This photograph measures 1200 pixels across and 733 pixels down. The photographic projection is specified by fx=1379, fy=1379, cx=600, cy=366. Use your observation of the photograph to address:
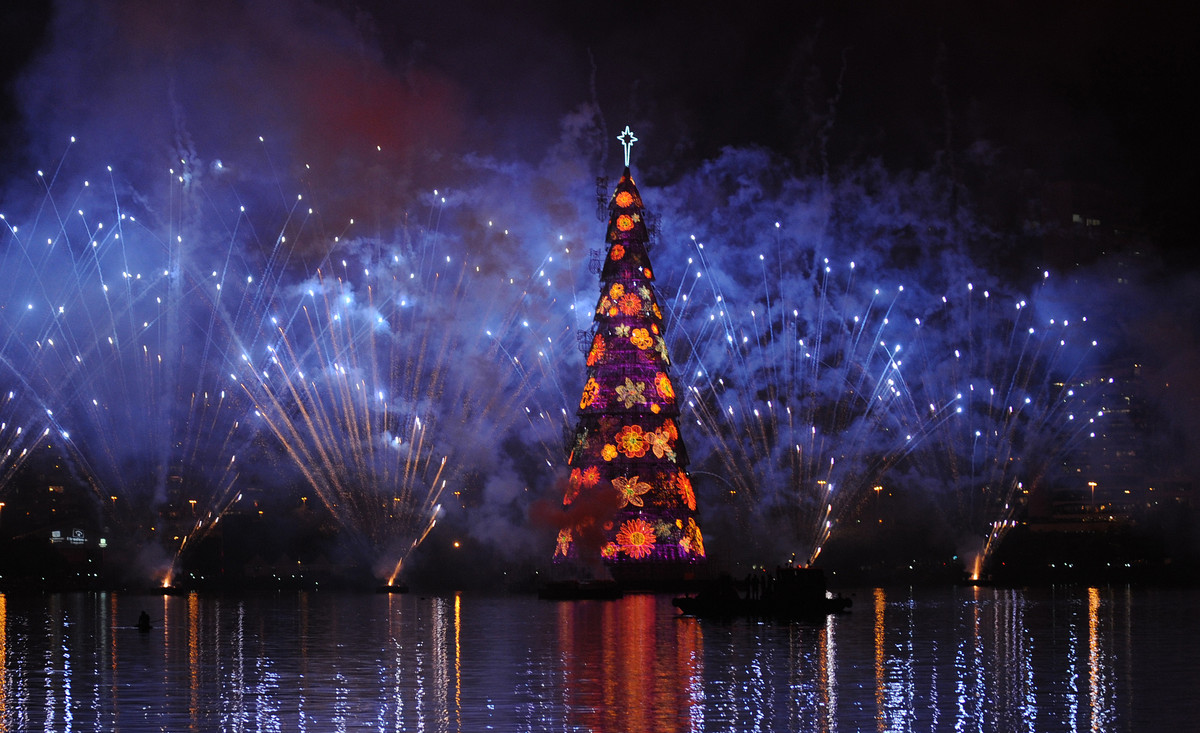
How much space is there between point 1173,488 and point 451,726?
385 feet

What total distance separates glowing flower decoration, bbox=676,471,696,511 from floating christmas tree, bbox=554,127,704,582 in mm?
55

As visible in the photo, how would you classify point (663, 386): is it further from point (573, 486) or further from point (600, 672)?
point (600, 672)

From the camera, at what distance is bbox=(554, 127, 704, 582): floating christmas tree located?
246 ft

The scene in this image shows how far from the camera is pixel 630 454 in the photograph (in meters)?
75.1

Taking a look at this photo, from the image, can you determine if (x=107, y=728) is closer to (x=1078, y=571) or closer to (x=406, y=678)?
(x=406, y=678)

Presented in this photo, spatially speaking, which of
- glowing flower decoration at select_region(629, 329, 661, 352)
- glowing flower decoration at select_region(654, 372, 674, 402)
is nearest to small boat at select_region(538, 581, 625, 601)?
glowing flower decoration at select_region(654, 372, 674, 402)

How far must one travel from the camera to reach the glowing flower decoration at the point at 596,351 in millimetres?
77250

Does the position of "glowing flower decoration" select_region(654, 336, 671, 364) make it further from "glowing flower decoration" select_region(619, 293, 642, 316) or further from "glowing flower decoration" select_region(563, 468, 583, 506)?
"glowing flower decoration" select_region(563, 468, 583, 506)

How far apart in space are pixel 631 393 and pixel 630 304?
521 centimetres

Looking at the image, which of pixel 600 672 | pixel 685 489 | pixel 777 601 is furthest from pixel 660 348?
pixel 600 672

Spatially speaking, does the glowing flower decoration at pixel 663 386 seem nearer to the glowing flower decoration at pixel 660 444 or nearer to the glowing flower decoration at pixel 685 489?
the glowing flower decoration at pixel 660 444

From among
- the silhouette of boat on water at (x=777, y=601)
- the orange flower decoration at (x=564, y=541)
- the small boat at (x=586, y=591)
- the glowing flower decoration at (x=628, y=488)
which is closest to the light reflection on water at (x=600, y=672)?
the silhouette of boat on water at (x=777, y=601)

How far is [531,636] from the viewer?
49688mm

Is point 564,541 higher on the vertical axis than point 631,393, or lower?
lower
